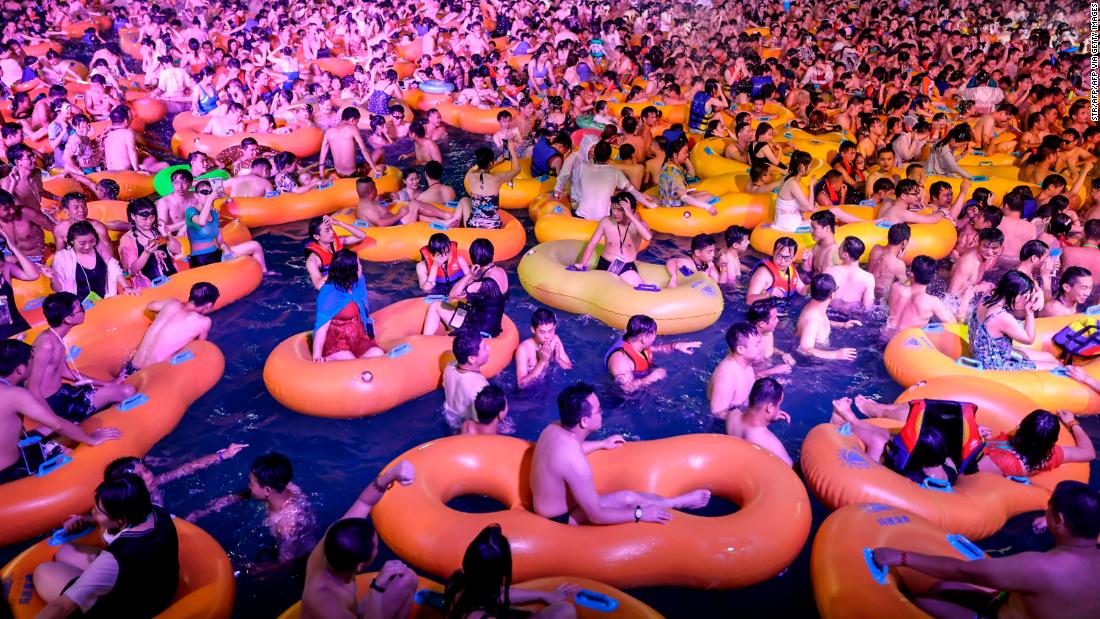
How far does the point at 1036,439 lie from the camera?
468 cm

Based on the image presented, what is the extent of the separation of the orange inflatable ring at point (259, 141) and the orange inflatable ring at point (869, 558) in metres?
9.83

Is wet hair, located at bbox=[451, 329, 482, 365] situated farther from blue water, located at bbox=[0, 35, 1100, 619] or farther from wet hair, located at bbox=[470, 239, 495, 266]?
wet hair, located at bbox=[470, 239, 495, 266]

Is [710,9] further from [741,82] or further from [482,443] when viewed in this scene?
[482,443]

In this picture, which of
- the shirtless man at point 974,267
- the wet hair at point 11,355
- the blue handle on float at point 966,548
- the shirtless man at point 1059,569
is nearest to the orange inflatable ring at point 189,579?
the wet hair at point 11,355

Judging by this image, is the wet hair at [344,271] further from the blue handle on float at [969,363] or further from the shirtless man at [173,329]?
the blue handle on float at [969,363]

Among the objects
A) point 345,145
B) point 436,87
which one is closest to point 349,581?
point 345,145

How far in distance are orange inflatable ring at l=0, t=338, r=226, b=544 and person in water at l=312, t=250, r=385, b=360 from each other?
936 millimetres

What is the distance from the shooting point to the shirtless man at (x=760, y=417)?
194 inches

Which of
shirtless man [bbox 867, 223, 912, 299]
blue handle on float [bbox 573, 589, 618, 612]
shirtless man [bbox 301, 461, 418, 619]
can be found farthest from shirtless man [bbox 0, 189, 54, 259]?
shirtless man [bbox 867, 223, 912, 299]

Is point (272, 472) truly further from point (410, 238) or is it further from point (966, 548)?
point (410, 238)

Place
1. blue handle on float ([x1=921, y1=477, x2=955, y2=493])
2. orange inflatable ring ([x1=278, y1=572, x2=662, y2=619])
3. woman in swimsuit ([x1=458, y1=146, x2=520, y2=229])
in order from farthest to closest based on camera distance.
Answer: woman in swimsuit ([x1=458, y1=146, x2=520, y2=229])
blue handle on float ([x1=921, y1=477, x2=955, y2=493])
orange inflatable ring ([x1=278, y1=572, x2=662, y2=619])

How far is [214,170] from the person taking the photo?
9820 mm

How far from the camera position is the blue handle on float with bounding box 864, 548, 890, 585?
3836 mm

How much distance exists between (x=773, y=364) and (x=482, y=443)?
2887 millimetres
